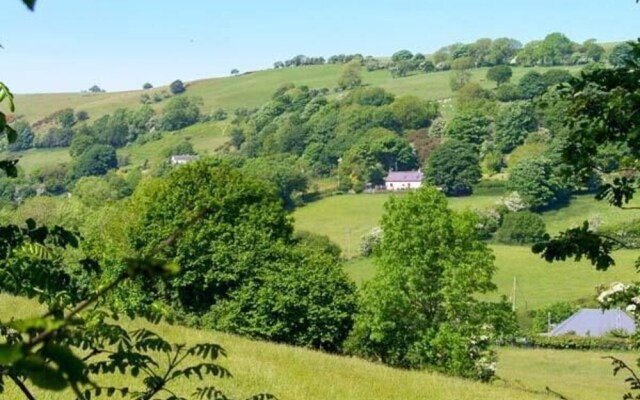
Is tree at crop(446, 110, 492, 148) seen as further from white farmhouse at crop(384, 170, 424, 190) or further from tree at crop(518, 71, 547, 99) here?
tree at crop(518, 71, 547, 99)

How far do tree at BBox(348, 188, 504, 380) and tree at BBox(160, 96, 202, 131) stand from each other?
152m

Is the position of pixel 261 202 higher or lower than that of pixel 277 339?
higher

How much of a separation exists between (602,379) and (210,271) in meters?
22.0

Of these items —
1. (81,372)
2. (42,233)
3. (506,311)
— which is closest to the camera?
(81,372)

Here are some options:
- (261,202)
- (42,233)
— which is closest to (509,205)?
(261,202)

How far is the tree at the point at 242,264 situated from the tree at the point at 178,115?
141m

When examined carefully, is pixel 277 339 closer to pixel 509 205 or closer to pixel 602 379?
pixel 602 379

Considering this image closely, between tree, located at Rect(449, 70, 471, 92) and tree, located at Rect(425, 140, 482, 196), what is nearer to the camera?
tree, located at Rect(425, 140, 482, 196)

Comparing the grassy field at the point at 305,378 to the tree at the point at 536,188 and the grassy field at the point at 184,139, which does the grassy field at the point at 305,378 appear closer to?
the tree at the point at 536,188

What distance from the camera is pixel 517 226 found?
88625 millimetres

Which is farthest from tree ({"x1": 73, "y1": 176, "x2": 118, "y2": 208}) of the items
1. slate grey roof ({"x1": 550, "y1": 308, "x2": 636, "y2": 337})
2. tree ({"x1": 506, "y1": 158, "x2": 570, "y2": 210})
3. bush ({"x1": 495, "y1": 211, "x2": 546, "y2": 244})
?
slate grey roof ({"x1": 550, "y1": 308, "x2": 636, "y2": 337})

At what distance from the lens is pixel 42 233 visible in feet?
13.1

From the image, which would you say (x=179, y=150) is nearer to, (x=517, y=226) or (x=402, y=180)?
(x=402, y=180)

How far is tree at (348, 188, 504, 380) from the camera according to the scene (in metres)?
35.0
